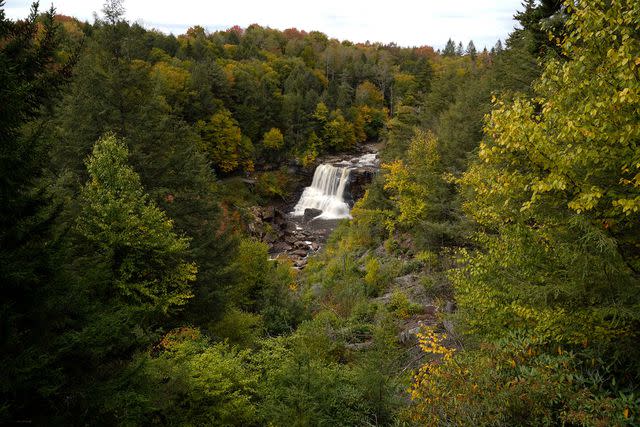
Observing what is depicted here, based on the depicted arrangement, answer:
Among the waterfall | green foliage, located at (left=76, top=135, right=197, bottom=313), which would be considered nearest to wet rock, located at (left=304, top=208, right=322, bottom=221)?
the waterfall

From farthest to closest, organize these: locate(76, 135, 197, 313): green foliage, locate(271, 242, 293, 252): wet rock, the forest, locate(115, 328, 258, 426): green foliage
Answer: locate(271, 242, 293, 252): wet rock, locate(76, 135, 197, 313): green foliage, locate(115, 328, 258, 426): green foliage, the forest

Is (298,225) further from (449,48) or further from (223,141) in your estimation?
(449,48)

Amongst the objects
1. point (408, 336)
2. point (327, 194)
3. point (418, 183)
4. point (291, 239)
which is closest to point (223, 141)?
point (327, 194)

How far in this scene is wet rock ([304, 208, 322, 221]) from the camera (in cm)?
4958

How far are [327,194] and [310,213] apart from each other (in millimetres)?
4487

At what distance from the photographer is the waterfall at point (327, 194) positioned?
50.1m

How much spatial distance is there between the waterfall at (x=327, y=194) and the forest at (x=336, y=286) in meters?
26.7

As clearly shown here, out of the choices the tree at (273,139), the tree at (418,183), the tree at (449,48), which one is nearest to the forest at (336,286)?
the tree at (418,183)

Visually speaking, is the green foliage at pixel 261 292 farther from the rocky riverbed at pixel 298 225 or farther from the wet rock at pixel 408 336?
the rocky riverbed at pixel 298 225

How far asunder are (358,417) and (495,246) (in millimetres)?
5004

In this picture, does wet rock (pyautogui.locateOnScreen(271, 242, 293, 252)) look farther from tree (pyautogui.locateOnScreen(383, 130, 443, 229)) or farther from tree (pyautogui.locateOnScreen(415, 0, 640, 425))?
tree (pyautogui.locateOnScreen(415, 0, 640, 425))

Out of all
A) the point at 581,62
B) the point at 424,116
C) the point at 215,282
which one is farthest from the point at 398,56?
the point at 581,62

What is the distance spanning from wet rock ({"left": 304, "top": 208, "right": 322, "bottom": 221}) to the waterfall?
1.93 feet

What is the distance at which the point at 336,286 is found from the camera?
24.0 metres
